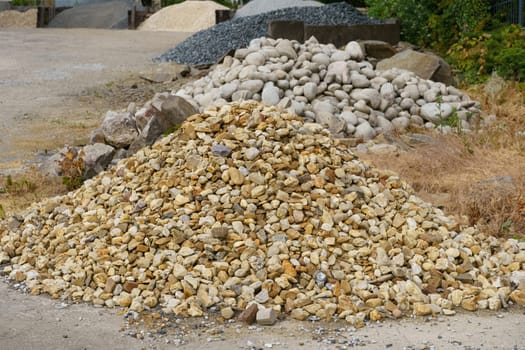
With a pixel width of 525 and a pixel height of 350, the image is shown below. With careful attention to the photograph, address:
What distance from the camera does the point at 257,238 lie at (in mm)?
5012

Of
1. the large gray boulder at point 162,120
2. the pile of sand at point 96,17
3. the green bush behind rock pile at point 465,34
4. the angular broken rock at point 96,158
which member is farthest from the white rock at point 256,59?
the pile of sand at point 96,17

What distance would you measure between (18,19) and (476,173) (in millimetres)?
19657

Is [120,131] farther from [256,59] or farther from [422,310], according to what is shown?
[422,310]

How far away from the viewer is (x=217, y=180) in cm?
542

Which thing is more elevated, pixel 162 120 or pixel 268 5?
pixel 268 5

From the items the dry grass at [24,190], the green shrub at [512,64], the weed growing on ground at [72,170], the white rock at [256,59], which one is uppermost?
the white rock at [256,59]

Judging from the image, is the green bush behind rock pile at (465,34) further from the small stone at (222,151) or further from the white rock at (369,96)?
the small stone at (222,151)

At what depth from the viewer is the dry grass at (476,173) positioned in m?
5.71

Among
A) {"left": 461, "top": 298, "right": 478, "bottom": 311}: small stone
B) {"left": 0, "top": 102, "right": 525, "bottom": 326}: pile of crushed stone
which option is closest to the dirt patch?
{"left": 0, "top": 102, "right": 525, "bottom": 326}: pile of crushed stone

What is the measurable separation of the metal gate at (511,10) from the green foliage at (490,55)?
4.12 feet

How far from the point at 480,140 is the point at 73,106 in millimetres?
5828

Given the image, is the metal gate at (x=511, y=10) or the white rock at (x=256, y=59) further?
the metal gate at (x=511, y=10)

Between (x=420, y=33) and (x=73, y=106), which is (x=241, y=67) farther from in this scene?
(x=420, y=33)

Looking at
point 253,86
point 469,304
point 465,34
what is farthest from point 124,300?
point 465,34
